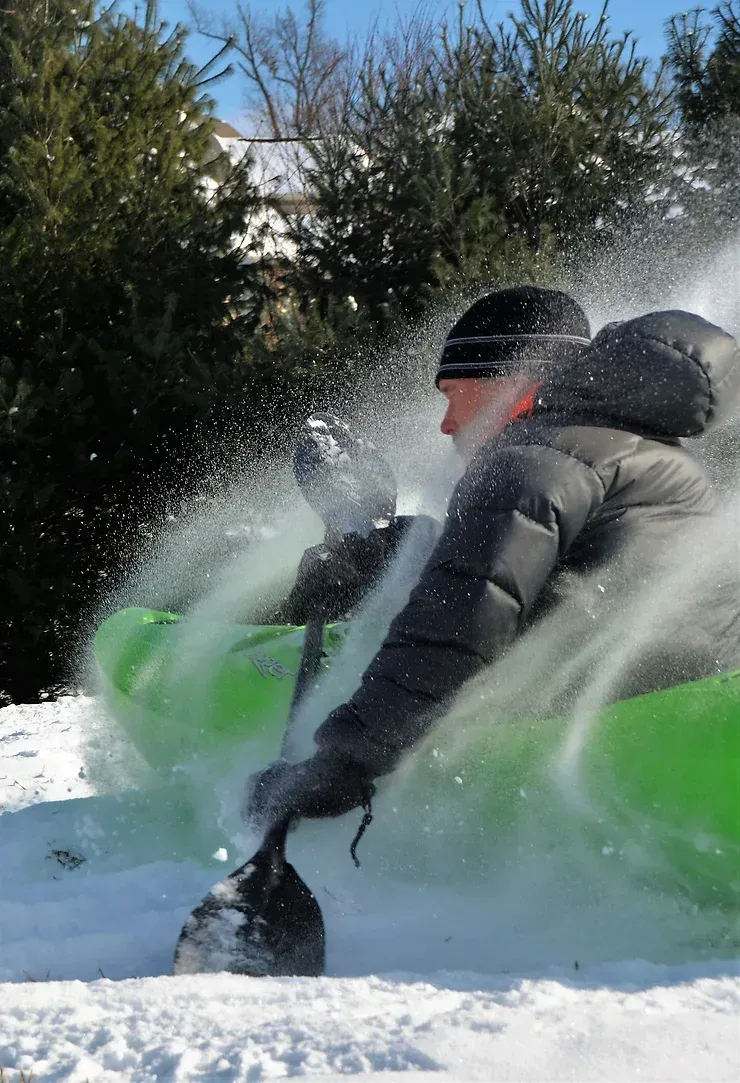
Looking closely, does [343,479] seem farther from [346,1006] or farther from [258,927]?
[346,1006]

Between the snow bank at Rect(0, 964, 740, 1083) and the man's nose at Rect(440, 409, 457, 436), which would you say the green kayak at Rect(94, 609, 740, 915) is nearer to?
the snow bank at Rect(0, 964, 740, 1083)

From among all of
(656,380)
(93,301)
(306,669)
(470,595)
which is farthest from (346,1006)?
(93,301)

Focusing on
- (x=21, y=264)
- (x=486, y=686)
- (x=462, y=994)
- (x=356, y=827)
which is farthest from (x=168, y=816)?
(x=21, y=264)

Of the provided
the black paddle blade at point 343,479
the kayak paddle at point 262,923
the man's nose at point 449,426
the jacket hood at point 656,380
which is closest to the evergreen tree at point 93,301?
the black paddle blade at point 343,479

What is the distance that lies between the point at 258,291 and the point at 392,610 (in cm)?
349

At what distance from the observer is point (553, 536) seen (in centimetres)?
233

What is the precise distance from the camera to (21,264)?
5.66m

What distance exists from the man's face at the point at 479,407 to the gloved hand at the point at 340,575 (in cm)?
46

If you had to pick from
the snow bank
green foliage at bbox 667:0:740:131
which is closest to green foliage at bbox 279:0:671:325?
green foliage at bbox 667:0:740:131

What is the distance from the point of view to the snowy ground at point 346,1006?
168 cm

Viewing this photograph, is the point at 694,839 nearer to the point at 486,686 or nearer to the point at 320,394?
the point at 486,686

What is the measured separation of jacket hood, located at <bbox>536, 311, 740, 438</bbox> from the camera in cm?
246

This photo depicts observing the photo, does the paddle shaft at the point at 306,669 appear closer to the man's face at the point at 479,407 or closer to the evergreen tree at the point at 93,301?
the man's face at the point at 479,407

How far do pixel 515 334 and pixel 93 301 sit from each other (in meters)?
3.63
